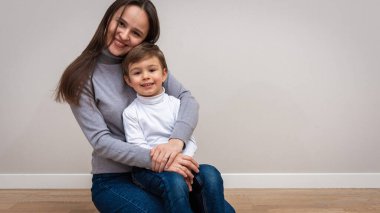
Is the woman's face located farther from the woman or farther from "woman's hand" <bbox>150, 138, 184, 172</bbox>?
"woman's hand" <bbox>150, 138, 184, 172</bbox>

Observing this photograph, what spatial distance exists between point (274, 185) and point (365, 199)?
58 centimetres

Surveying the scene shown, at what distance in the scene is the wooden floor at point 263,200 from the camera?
7.66 ft

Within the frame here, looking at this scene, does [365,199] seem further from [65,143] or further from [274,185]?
[65,143]

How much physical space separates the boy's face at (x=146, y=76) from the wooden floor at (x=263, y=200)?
107 centimetres

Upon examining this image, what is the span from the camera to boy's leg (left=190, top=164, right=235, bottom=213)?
56.2 inches

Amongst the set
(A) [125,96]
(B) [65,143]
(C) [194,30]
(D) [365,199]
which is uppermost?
(C) [194,30]

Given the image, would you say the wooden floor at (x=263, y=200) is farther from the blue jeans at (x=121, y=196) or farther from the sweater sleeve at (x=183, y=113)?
the sweater sleeve at (x=183, y=113)

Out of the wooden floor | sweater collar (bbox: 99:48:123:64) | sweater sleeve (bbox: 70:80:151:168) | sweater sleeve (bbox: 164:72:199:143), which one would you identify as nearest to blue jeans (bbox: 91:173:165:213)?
sweater sleeve (bbox: 70:80:151:168)

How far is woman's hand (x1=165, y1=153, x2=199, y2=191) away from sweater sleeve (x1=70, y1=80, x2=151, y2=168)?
3.7 inches

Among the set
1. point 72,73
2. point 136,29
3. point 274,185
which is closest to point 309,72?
point 274,185

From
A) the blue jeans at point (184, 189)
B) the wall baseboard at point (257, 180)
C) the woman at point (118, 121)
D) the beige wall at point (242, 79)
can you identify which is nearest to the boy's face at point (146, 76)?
the woman at point (118, 121)

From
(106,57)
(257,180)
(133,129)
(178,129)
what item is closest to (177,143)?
(178,129)

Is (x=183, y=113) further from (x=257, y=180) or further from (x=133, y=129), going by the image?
(x=257, y=180)

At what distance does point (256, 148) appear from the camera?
8.98 ft
